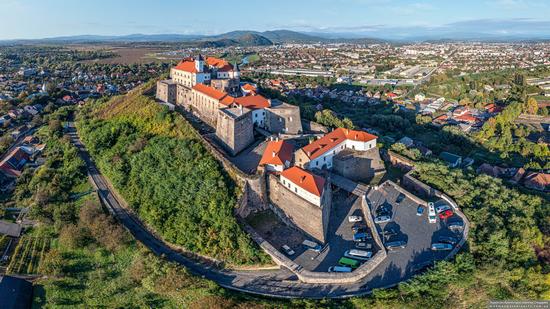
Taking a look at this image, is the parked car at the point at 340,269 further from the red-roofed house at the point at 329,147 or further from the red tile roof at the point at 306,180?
the red-roofed house at the point at 329,147

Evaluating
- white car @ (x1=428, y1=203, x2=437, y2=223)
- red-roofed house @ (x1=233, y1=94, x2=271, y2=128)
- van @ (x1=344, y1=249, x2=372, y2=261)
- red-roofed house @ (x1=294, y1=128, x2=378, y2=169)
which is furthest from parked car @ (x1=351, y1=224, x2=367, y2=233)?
red-roofed house @ (x1=233, y1=94, x2=271, y2=128)

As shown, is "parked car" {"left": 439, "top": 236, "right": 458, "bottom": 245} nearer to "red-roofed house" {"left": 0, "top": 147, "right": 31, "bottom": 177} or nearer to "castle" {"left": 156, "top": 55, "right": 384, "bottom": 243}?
"castle" {"left": 156, "top": 55, "right": 384, "bottom": 243}

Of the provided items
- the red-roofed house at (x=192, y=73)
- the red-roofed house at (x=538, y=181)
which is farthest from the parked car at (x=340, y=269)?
the red-roofed house at (x=538, y=181)

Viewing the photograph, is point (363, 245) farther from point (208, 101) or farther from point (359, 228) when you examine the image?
point (208, 101)

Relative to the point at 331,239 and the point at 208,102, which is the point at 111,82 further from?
the point at 331,239

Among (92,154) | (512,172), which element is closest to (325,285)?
(92,154)

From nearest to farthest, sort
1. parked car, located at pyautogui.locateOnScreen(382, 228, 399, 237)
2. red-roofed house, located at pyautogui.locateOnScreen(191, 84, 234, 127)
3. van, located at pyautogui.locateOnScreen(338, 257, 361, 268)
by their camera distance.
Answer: van, located at pyautogui.locateOnScreen(338, 257, 361, 268), parked car, located at pyautogui.locateOnScreen(382, 228, 399, 237), red-roofed house, located at pyautogui.locateOnScreen(191, 84, 234, 127)

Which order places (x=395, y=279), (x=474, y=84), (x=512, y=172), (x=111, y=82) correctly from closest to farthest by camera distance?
(x=395, y=279)
(x=512, y=172)
(x=111, y=82)
(x=474, y=84)
